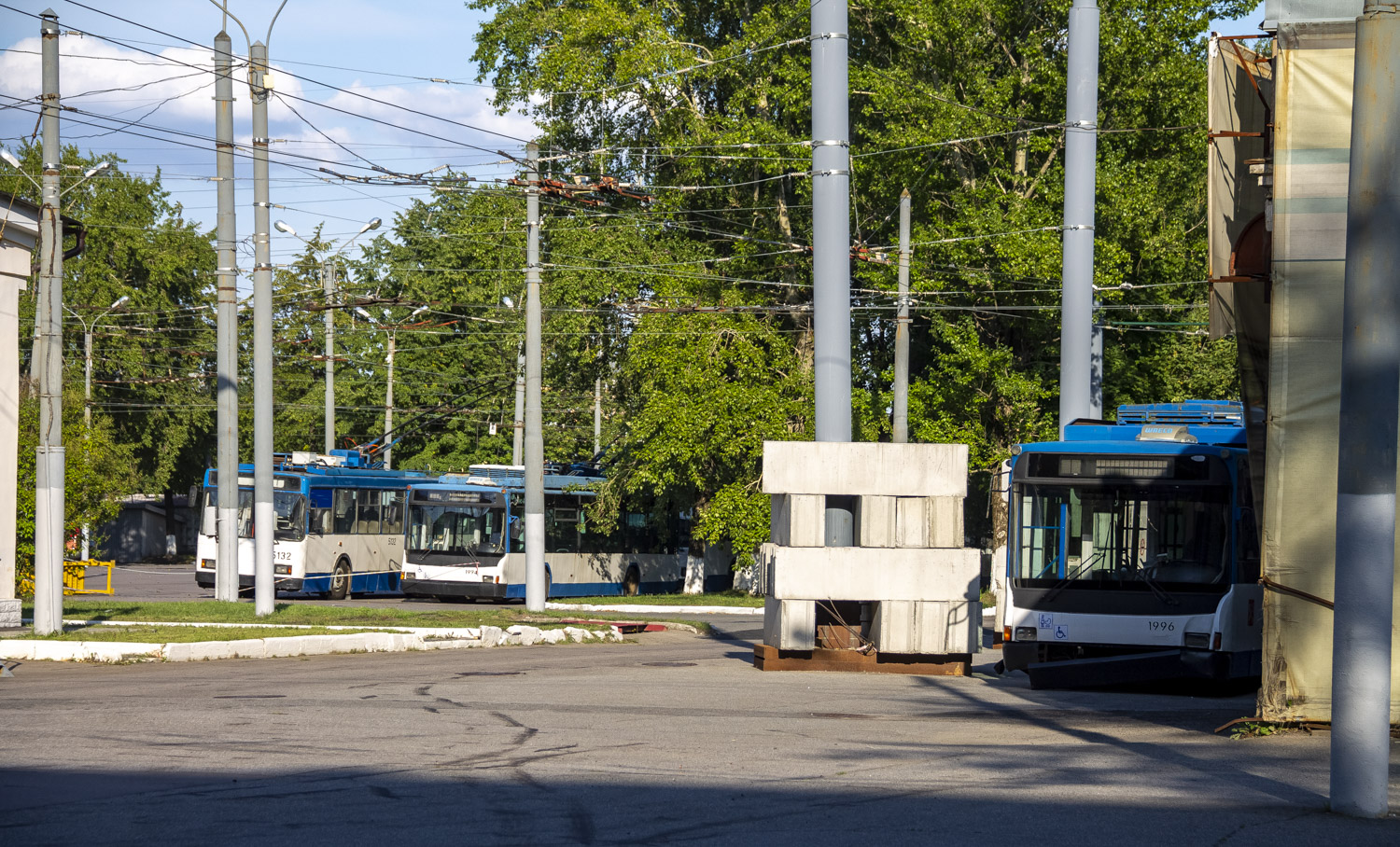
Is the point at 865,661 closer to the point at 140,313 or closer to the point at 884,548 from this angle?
the point at 884,548

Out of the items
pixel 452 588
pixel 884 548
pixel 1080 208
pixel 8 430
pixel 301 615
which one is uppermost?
pixel 1080 208

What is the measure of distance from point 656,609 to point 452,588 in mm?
5737

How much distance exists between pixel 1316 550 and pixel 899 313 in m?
18.1

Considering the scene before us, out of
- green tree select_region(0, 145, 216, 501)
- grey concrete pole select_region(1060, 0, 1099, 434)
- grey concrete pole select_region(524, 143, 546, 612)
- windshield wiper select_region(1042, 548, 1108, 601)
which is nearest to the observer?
windshield wiper select_region(1042, 548, 1108, 601)

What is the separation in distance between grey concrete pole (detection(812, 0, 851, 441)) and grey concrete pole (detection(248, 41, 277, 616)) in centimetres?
985

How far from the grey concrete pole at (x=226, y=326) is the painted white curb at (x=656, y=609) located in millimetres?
5668

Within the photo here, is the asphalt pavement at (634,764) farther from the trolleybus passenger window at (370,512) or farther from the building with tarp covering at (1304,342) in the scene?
the trolleybus passenger window at (370,512)

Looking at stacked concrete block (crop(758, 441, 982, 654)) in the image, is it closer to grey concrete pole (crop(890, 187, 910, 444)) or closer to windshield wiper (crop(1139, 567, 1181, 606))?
windshield wiper (crop(1139, 567, 1181, 606))

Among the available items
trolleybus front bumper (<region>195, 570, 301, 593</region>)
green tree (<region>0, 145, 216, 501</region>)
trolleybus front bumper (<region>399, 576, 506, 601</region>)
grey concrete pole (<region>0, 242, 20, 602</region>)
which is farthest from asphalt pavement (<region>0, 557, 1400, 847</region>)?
green tree (<region>0, 145, 216, 501</region>)

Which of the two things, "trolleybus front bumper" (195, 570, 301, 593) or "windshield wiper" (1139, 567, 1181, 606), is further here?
"trolleybus front bumper" (195, 570, 301, 593)

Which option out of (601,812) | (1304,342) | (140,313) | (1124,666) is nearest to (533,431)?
(1124,666)

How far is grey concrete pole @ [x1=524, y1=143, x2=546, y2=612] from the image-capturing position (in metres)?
25.2

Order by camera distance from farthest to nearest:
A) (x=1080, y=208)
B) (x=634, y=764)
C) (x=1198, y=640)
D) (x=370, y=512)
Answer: (x=370, y=512)
(x=1080, y=208)
(x=1198, y=640)
(x=634, y=764)

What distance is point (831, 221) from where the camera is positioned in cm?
1562
